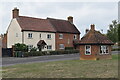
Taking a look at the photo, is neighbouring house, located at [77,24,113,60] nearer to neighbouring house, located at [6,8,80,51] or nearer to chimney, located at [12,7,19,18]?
neighbouring house, located at [6,8,80,51]

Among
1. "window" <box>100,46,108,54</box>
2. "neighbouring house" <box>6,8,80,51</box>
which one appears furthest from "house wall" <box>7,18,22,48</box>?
"window" <box>100,46,108,54</box>

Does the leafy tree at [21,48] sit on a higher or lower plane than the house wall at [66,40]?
lower

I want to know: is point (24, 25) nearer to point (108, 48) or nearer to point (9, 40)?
point (9, 40)

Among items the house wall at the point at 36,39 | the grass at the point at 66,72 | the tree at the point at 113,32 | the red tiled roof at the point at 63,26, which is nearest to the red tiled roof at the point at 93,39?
the grass at the point at 66,72

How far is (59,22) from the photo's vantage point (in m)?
60.8

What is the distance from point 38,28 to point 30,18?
395cm

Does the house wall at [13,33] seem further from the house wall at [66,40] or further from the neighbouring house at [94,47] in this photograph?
the neighbouring house at [94,47]

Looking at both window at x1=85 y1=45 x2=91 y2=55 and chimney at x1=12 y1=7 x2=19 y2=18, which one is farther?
chimney at x1=12 y1=7 x2=19 y2=18

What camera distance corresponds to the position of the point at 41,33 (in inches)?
2094

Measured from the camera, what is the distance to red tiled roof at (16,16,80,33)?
169ft

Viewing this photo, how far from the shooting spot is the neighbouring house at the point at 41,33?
5062cm

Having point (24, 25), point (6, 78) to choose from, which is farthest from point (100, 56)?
point (24, 25)

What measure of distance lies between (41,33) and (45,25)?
3.48m

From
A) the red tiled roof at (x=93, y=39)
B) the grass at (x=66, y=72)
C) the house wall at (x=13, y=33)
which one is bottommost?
the grass at (x=66, y=72)
